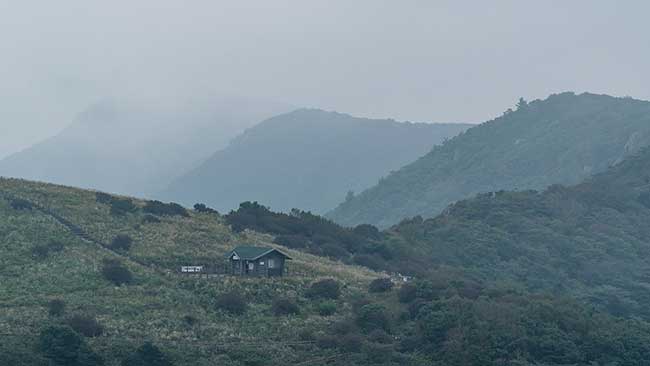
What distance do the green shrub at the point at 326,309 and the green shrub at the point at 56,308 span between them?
→ 14862 mm

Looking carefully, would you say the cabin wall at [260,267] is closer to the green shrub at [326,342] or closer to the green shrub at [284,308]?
the green shrub at [284,308]

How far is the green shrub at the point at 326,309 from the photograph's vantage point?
7062 cm

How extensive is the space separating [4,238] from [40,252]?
399cm

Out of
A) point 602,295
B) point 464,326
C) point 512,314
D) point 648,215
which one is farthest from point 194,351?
point 648,215

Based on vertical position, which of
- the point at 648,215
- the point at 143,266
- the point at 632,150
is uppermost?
the point at 632,150

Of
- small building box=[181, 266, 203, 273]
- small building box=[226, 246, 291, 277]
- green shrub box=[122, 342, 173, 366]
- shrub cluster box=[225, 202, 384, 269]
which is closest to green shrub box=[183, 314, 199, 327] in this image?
green shrub box=[122, 342, 173, 366]

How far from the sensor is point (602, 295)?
9875cm

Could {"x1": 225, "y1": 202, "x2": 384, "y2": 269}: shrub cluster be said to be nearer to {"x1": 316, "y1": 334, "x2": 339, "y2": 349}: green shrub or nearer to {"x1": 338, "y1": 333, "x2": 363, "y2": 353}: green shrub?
{"x1": 316, "y1": 334, "x2": 339, "y2": 349}: green shrub

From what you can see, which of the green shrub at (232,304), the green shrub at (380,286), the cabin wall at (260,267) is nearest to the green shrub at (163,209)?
the cabin wall at (260,267)

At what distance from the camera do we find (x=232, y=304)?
6944 centimetres

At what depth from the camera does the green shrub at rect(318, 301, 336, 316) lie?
232 ft

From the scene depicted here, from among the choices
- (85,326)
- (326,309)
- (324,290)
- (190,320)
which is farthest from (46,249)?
(326,309)

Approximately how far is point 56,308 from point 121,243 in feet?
53.1

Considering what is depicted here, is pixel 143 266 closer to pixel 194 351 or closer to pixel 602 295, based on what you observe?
pixel 194 351
